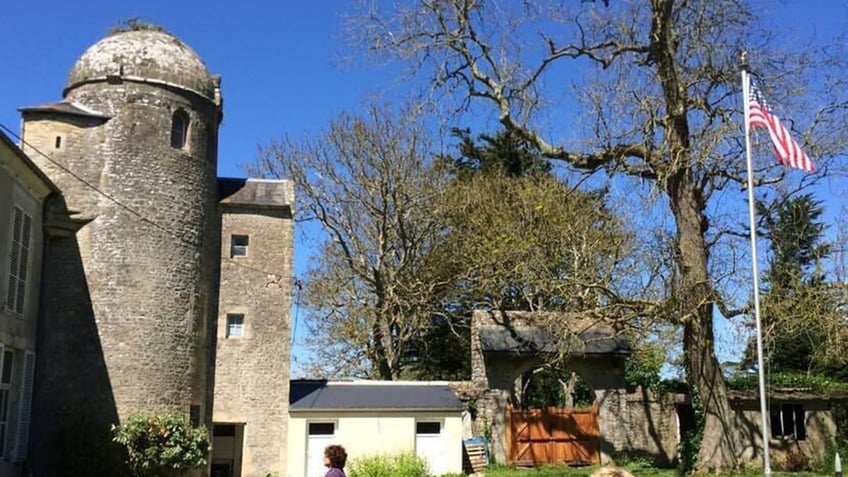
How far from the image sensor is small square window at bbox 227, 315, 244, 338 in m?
24.5

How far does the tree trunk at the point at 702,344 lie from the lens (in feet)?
65.0

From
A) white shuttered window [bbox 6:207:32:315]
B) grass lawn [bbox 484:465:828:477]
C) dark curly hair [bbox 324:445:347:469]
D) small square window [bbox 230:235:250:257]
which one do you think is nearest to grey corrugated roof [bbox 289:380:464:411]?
grass lawn [bbox 484:465:828:477]

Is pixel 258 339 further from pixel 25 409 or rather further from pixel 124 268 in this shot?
pixel 25 409

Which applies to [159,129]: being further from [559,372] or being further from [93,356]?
[559,372]

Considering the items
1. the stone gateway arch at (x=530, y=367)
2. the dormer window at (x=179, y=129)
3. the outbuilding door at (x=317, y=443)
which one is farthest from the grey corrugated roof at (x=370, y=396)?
the dormer window at (x=179, y=129)

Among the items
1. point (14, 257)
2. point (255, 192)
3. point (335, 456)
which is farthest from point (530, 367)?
point (335, 456)

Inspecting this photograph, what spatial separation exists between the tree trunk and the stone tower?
12488 millimetres

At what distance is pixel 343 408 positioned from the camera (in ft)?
80.3

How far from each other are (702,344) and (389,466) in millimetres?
8329

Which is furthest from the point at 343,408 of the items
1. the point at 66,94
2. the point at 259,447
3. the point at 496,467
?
the point at 66,94

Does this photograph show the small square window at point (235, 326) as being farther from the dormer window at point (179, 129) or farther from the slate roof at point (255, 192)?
the dormer window at point (179, 129)

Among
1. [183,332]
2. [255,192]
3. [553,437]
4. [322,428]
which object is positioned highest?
[255,192]

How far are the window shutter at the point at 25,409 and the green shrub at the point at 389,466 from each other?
7596mm

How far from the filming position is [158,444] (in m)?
19.4
